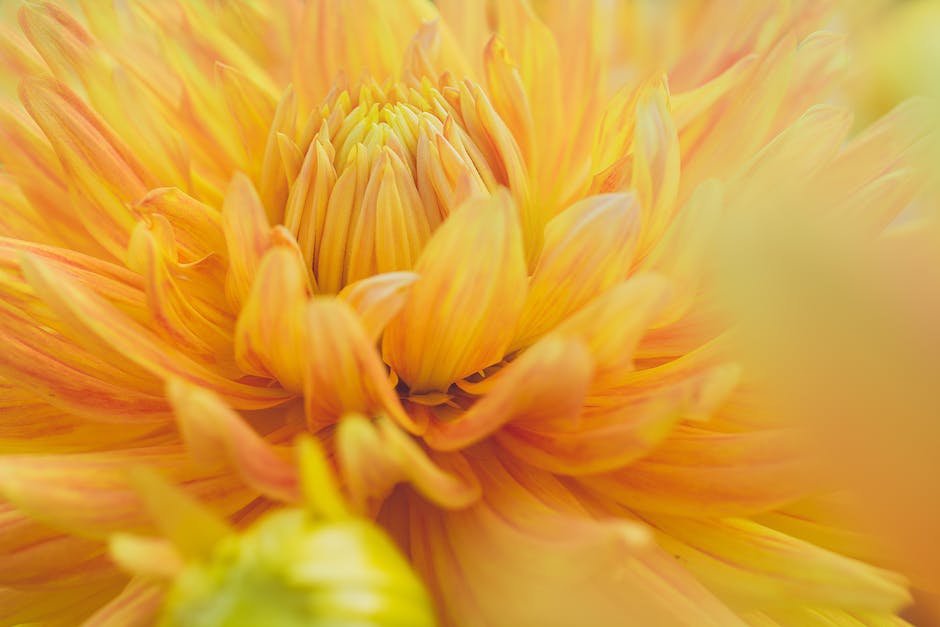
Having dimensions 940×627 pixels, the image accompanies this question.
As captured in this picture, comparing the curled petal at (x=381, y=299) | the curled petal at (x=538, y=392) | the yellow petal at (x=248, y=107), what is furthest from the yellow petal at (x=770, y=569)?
the yellow petal at (x=248, y=107)

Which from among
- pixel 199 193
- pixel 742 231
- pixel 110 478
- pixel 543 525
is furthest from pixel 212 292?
pixel 742 231

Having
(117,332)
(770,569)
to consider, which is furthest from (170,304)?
(770,569)

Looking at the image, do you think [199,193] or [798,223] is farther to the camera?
[199,193]

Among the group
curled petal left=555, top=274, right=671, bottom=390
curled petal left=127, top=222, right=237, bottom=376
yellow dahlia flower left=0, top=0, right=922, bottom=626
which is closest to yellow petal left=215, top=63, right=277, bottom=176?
yellow dahlia flower left=0, top=0, right=922, bottom=626

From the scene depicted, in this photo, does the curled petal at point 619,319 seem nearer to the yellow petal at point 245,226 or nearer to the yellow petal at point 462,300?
the yellow petal at point 462,300

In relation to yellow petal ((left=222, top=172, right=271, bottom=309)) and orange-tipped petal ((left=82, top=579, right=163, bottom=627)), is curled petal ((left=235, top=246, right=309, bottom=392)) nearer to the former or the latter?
yellow petal ((left=222, top=172, right=271, bottom=309))

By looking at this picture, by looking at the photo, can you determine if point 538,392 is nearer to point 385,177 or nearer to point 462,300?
point 462,300

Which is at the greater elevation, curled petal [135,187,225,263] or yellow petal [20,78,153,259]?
yellow petal [20,78,153,259]

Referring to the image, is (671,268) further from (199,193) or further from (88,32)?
(88,32)
